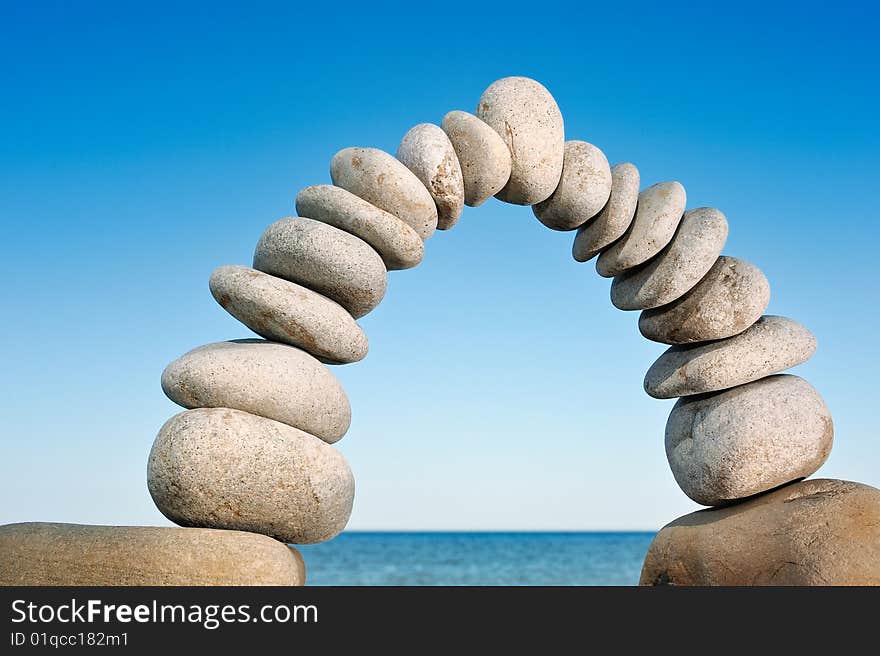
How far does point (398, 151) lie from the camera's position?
626 centimetres

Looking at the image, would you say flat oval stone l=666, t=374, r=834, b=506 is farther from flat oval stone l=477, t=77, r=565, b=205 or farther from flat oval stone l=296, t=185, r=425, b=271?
flat oval stone l=296, t=185, r=425, b=271

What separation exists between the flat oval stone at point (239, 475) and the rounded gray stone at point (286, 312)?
581 mm

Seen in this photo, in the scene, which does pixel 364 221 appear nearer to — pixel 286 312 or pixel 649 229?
pixel 286 312

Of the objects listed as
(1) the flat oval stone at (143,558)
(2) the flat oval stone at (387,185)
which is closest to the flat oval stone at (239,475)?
(1) the flat oval stone at (143,558)

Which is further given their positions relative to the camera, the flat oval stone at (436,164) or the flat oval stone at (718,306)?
the flat oval stone at (718,306)

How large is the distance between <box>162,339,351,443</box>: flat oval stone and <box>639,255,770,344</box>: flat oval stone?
2.40 meters

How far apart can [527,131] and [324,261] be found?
5.51ft

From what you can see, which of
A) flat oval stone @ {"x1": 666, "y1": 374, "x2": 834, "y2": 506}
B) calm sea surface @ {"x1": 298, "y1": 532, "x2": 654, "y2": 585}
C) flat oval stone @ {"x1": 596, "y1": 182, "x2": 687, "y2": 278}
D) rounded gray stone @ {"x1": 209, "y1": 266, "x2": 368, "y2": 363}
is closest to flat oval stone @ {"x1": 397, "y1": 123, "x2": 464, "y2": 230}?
rounded gray stone @ {"x1": 209, "y1": 266, "x2": 368, "y2": 363}

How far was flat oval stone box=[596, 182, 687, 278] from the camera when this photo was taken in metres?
6.43

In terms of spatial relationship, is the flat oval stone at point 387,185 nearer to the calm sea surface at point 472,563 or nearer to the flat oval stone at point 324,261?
the flat oval stone at point 324,261

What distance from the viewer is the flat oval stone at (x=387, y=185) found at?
233 inches
